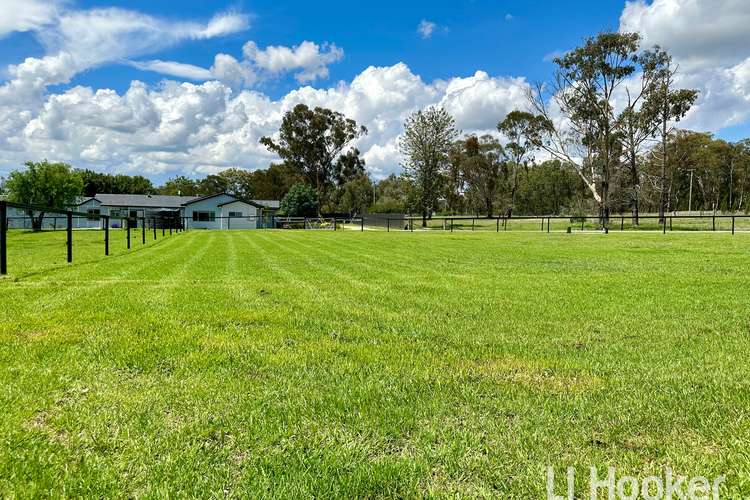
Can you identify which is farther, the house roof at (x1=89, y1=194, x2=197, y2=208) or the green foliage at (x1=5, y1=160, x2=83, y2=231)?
the house roof at (x1=89, y1=194, x2=197, y2=208)

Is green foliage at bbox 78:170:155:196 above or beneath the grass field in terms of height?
above

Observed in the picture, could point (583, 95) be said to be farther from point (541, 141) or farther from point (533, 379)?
point (533, 379)

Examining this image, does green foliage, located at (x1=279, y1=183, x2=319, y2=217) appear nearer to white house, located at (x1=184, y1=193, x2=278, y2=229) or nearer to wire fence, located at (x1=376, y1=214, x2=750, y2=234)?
white house, located at (x1=184, y1=193, x2=278, y2=229)

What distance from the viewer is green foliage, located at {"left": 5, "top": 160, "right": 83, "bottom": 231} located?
4653cm

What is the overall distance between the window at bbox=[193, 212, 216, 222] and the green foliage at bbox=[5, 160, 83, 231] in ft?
41.8

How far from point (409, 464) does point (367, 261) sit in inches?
398

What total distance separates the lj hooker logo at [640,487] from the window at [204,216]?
5814 centimetres

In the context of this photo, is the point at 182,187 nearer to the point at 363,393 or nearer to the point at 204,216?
the point at 204,216

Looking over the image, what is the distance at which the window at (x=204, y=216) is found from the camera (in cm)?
5627

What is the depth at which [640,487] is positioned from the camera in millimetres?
2084

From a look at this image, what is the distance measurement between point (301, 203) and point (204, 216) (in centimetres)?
1166

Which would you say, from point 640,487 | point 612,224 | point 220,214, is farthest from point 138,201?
point 640,487

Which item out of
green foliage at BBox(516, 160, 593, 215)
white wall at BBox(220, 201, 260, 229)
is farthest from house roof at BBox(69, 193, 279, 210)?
green foliage at BBox(516, 160, 593, 215)

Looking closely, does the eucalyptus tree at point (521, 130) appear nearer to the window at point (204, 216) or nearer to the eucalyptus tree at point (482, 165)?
the eucalyptus tree at point (482, 165)
